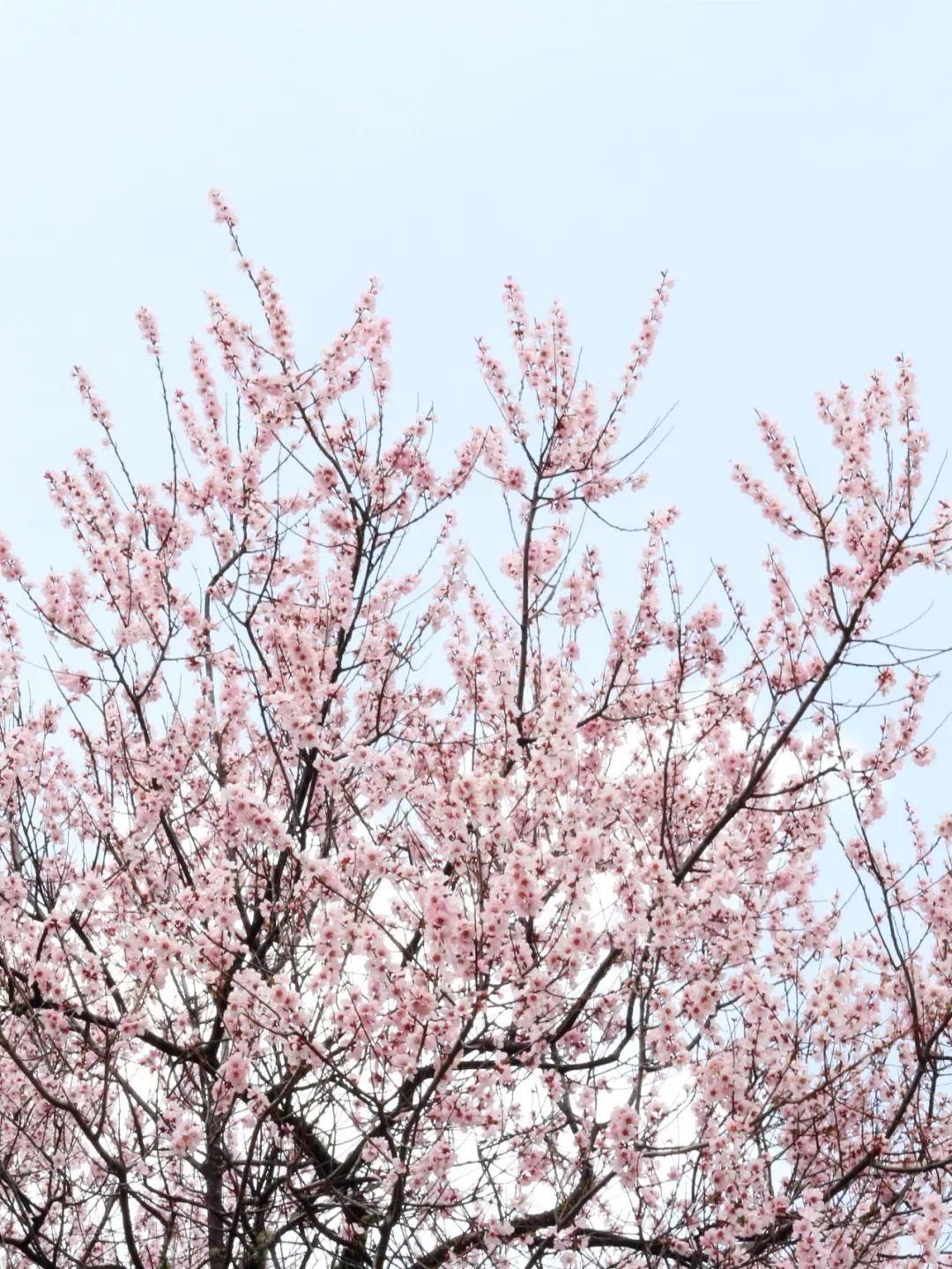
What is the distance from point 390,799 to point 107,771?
7.72 feet

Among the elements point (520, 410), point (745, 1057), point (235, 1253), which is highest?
point (520, 410)

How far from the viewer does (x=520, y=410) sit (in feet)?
23.2

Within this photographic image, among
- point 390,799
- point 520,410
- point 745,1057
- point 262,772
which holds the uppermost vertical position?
point 520,410

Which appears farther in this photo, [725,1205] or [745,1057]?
[745,1057]

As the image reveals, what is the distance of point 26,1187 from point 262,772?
3.07 meters

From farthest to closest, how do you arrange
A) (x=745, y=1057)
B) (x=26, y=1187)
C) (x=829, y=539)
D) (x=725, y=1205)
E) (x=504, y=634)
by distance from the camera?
(x=504, y=634)
(x=26, y=1187)
(x=829, y=539)
(x=745, y=1057)
(x=725, y=1205)

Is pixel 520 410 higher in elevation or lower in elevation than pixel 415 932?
higher

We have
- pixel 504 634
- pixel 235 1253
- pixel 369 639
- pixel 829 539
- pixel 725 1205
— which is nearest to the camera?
pixel 725 1205

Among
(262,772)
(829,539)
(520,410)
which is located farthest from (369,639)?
(829,539)

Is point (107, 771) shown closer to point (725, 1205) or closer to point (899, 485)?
point (725, 1205)

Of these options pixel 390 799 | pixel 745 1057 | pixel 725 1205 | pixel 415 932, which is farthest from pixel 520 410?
pixel 725 1205

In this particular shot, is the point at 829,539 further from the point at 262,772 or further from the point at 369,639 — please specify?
the point at 262,772

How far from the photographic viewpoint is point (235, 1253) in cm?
559

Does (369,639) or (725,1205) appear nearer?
(725,1205)
